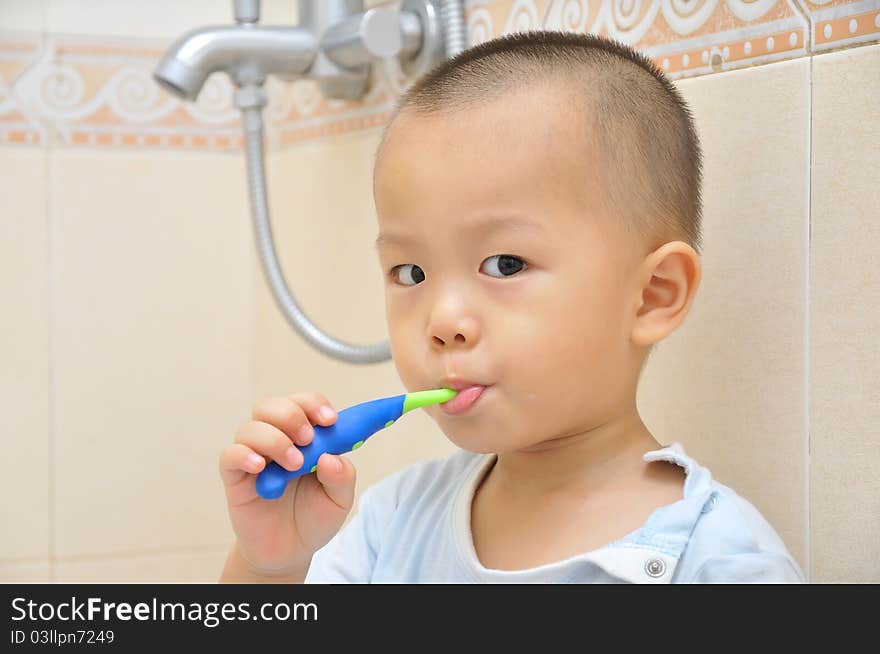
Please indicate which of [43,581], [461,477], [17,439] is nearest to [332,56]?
[461,477]

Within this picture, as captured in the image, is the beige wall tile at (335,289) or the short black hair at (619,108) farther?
the beige wall tile at (335,289)

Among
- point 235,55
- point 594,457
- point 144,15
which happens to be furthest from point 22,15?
point 594,457

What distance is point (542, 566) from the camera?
0.67m

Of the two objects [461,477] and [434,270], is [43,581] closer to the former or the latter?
[461,477]

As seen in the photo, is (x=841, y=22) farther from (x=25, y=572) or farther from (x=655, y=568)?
(x=25, y=572)

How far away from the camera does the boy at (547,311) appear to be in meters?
0.63

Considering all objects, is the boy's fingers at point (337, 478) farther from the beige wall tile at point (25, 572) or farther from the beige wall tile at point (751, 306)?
the beige wall tile at point (25, 572)

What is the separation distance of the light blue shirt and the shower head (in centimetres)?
44

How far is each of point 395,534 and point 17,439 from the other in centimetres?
67

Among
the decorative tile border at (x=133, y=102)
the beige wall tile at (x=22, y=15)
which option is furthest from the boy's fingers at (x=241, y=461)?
the beige wall tile at (x=22, y=15)

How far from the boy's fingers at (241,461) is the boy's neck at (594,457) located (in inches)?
7.2

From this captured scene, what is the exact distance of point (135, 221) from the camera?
1.31 m

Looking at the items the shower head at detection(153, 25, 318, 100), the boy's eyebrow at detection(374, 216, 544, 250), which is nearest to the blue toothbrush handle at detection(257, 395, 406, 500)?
the boy's eyebrow at detection(374, 216, 544, 250)

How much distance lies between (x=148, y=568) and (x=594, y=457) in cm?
80
